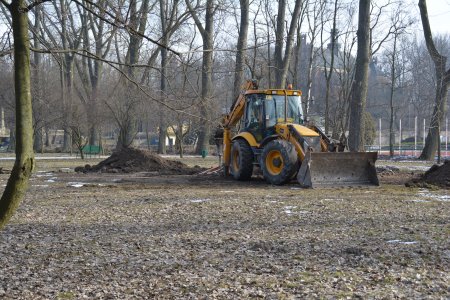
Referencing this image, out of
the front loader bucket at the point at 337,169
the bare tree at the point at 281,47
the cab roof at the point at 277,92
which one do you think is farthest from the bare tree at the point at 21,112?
the bare tree at the point at 281,47

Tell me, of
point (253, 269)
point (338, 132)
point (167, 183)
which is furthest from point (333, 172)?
point (338, 132)

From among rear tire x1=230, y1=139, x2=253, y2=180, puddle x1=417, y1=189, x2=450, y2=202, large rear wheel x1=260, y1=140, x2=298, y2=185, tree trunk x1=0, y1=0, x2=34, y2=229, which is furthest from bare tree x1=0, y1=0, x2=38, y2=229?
rear tire x1=230, y1=139, x2=253, y2=180

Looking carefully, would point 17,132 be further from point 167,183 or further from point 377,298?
point 167,183

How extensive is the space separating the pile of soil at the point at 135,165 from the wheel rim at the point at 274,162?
216 inches

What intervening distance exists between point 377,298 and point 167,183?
36.8 feet

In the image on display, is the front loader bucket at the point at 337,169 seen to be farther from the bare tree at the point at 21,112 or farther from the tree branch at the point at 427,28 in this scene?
the tree branch at the point at 427,28

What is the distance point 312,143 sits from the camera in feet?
47.8

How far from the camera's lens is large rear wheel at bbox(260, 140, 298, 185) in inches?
560

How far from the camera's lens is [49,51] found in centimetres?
552

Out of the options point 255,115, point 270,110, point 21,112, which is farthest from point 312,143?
point 21,112

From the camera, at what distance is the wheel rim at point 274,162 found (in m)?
14.8

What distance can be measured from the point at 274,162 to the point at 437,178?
Result: 3.98 metres

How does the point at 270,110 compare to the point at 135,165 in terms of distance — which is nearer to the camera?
the point at 270,110

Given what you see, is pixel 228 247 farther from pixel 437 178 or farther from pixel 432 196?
pixel 437 178
